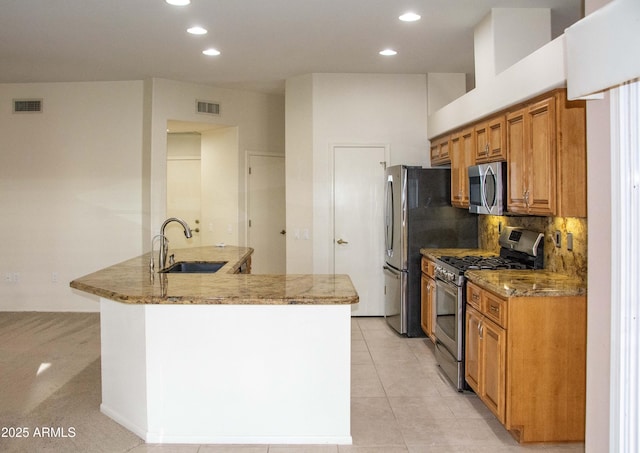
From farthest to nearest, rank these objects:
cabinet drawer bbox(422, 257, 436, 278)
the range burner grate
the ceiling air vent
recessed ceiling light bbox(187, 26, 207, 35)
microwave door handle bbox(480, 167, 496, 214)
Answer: the ceiling air vent
cabinet drawer bbox(422, 257, 436, 278)
recessed ceiling light bbox(187, 26, 207, 35)
microwave door handle bbox(480, 167, 496, 214)
the range burner grate

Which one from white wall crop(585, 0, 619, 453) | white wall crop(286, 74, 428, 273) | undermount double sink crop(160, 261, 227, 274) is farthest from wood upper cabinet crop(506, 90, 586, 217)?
white wall crop(286, 74, 428, 273)

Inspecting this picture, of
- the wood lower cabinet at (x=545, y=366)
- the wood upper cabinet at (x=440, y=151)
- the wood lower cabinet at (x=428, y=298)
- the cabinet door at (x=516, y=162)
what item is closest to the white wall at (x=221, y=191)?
the wood upper cabinet at (x=440, y=151)

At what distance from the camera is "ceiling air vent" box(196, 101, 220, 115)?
23.5 feet

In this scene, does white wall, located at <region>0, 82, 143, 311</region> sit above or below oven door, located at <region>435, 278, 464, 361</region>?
above

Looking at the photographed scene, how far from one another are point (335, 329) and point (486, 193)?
1936 mm

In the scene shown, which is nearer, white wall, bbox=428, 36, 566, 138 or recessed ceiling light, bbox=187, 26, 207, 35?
white wall, bbox=428, 36, 566, 138

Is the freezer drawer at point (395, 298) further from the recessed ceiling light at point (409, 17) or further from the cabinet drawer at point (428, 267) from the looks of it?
the recessed ceiling light at point (409, 17)

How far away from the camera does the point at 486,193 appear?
4.49 meters

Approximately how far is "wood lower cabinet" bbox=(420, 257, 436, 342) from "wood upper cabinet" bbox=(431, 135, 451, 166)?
108cm

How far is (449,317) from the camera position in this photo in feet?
14.2

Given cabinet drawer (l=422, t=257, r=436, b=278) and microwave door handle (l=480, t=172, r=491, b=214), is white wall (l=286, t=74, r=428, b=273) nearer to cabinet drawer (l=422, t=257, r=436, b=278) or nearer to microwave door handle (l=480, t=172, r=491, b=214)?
cabinet drawer (l=422, t=257, r=436, b=278)

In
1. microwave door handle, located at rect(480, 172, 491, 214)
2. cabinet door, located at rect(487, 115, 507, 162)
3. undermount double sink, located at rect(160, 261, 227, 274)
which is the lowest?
undermount double sink, located at rect(160, 261, 227, 274)

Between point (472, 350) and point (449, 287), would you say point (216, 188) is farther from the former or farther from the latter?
point (472, 350)

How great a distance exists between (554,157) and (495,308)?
0.98 meters
